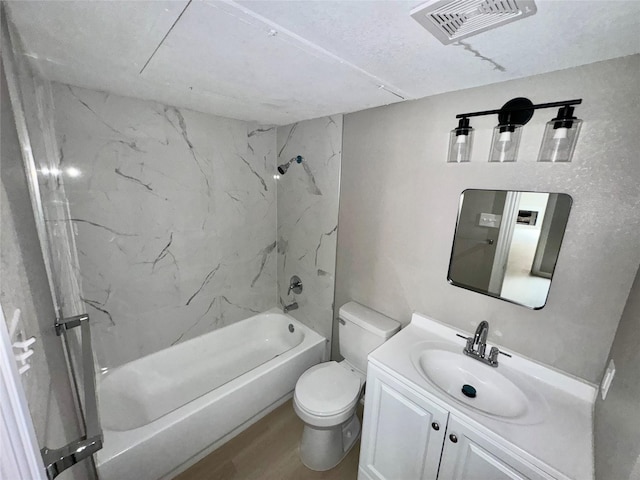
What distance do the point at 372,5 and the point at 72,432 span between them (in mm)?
1818

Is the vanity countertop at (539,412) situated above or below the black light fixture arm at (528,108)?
below

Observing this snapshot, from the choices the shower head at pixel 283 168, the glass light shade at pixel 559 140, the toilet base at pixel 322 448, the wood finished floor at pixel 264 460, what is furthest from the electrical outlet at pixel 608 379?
the shower head at pixel 283 168

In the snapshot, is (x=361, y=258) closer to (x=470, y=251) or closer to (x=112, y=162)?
(x=470, y=251)

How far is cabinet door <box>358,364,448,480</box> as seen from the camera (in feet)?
3.60

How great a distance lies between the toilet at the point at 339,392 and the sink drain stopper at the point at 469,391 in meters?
0.47

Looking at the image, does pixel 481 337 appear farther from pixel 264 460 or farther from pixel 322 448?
pixel 264 460

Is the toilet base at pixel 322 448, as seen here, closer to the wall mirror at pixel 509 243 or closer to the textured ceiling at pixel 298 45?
the wall mirror at pixel 509 243

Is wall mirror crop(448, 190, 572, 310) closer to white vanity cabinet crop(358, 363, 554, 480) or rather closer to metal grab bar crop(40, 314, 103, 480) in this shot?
white vanity cabinet crop(358, 363, 554, 480)

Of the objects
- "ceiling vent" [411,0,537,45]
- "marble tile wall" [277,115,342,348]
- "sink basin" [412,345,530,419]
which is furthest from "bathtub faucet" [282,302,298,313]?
"ceiling vent" [411,0,537,45]

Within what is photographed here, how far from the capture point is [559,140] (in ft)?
3.30

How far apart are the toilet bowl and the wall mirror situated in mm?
958

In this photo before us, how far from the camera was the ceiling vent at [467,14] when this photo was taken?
2.17 ft

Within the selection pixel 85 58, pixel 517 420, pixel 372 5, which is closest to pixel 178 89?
pixel 85 58

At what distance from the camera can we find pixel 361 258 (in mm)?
1833
